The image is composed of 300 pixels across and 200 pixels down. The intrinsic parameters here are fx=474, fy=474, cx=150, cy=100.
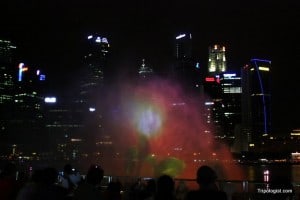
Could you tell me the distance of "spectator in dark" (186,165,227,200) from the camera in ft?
16.9

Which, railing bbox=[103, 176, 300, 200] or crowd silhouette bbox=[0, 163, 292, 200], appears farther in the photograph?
railing bbox=[103, 176, 300, 200]

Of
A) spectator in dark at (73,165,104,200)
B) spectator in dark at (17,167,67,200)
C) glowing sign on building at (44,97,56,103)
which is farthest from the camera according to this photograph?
glowing sign on building at (44,97,56,103)

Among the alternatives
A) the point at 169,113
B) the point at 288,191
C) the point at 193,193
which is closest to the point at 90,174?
the point at 193,193

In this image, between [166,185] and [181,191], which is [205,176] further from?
[181,191]

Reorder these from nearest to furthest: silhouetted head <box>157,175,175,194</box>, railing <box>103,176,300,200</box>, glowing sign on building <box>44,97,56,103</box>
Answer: silhouetted head <box>157,175,175,194</box>, railing <box>103,176,300,200</box>, glowing sign on building <box>44,97,56,103</box>

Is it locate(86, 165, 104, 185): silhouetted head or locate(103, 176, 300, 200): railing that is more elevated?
locate(86, 165, 104, 185): silhouetted head

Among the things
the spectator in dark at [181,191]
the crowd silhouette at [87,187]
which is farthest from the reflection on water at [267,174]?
the crowd silhouette at [87,187]

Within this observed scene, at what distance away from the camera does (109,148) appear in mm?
171625

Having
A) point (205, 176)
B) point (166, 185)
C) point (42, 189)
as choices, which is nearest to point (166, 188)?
point (166, 185)

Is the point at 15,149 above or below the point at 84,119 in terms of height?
below

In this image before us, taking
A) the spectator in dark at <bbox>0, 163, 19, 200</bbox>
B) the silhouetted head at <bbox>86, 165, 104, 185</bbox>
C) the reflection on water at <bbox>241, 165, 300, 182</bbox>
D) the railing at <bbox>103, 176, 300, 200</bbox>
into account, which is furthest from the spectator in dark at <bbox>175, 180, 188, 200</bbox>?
the reflection on water at <bbox>241, 165, 300, 182</bbox>

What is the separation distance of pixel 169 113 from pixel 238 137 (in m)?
86.1

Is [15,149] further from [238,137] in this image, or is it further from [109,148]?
[238,137]

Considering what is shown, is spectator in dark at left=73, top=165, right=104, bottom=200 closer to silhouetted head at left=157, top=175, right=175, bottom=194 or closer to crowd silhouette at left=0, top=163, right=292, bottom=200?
crowd silhouette at left=0, top=163, right=292, bottom=200
